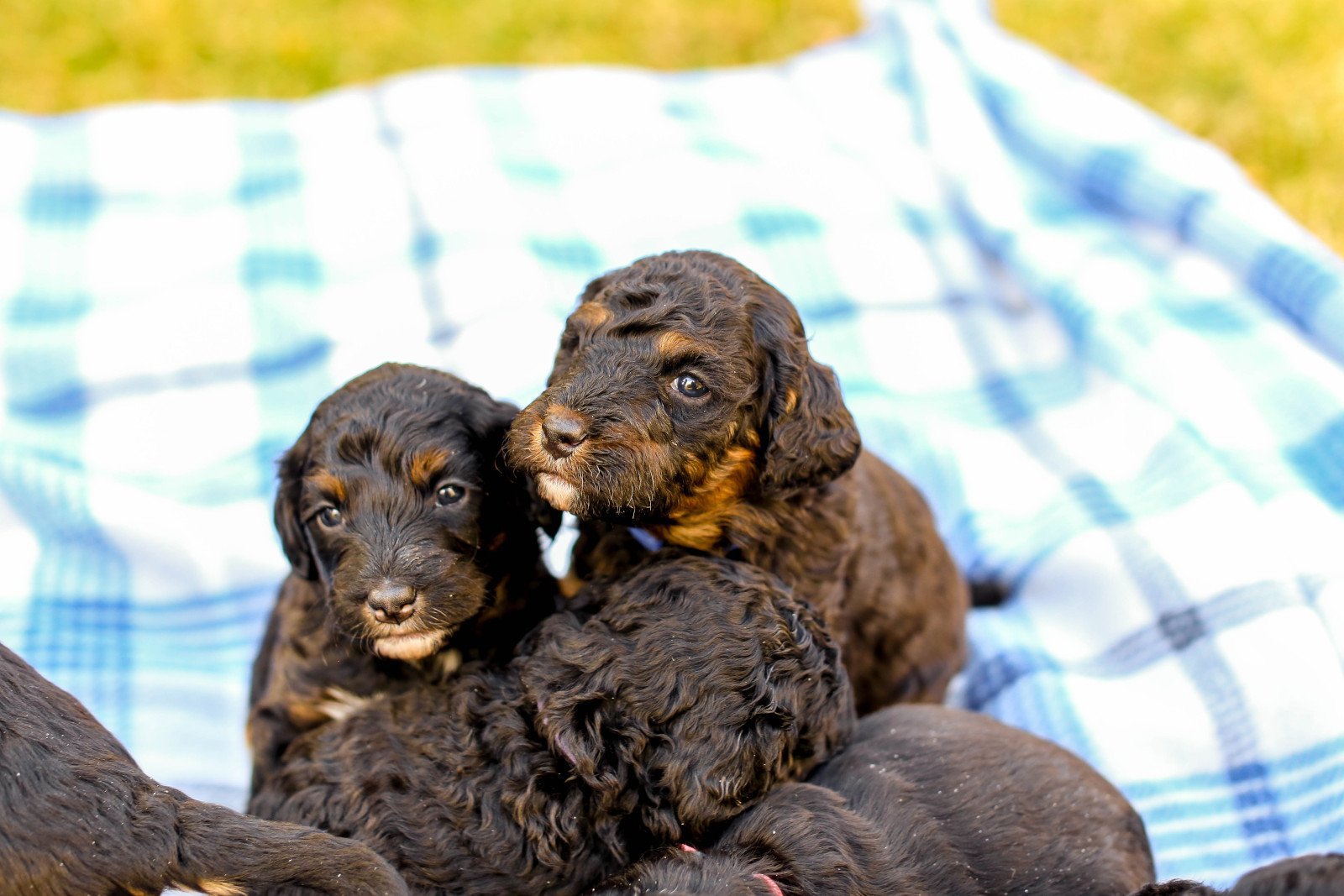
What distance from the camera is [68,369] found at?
184 inches

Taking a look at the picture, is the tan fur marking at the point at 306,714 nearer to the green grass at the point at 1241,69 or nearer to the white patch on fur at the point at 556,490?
the white patch on fur at the point at 556,490

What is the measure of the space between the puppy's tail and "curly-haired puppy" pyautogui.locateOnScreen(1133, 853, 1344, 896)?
5.43ft

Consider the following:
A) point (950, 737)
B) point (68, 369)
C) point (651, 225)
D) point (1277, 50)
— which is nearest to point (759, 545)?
point (950, 737)

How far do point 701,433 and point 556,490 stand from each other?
420 mm

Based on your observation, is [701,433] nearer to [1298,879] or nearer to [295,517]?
[295,517]

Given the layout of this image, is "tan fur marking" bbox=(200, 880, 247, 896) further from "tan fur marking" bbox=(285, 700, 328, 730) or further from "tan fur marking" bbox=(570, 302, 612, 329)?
"tan fur marking" bbox=(570, 302, 612, 329)

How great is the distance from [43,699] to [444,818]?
0.89 m

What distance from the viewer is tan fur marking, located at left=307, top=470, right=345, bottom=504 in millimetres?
2949

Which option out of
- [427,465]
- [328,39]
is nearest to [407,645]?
[427,465]

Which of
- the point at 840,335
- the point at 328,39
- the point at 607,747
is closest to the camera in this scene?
the point at 607,747

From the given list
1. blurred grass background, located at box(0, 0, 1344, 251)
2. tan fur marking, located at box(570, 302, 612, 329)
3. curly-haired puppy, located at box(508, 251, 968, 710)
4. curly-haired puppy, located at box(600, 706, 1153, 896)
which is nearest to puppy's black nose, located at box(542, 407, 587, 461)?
curly-haired puppy, located at box(508, 251, 968, 710)

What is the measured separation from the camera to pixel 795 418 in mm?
3045

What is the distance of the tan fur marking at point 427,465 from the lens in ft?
9.70

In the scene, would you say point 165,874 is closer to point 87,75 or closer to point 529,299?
point 529,299
